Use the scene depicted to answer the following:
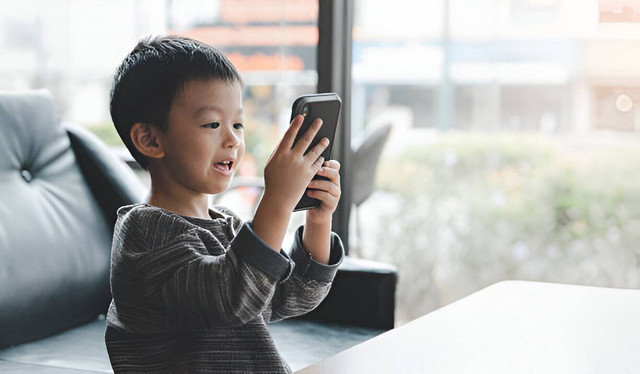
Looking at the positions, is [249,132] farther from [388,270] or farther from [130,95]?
[130,95]

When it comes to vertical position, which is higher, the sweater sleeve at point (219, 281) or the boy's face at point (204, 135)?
the boy's face at point (204, 135)

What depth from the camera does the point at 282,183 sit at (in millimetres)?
1117

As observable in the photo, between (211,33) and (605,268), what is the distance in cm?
143

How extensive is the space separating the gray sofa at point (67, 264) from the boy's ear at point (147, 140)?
2.10 ft

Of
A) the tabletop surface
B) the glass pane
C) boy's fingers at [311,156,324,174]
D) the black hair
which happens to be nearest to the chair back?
the glass pane

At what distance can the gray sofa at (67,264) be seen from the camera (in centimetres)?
185

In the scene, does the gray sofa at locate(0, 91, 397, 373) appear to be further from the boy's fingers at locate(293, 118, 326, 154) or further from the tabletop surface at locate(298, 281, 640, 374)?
the boy's fingers at locate(293, 118, 326, 154)

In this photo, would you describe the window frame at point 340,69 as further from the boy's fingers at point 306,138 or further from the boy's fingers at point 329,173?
the boy's fingers at point 306,138

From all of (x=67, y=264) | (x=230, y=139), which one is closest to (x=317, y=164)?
(x=230, y=139)

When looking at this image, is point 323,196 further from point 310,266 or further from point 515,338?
point 515,338

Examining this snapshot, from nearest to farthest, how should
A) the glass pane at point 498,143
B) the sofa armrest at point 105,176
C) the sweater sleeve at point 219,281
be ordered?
the sweater sleeve at point 219,281, the sofa armrest at point 105,176, the glass pane at point 498,143

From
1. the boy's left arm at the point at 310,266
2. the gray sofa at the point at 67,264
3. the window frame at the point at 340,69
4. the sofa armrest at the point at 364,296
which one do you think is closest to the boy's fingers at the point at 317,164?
the boy's left arm at the point at 310,266

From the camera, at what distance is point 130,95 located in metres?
1.30

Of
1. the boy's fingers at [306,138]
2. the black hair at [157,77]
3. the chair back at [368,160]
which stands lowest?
the chair back at [368,160]
